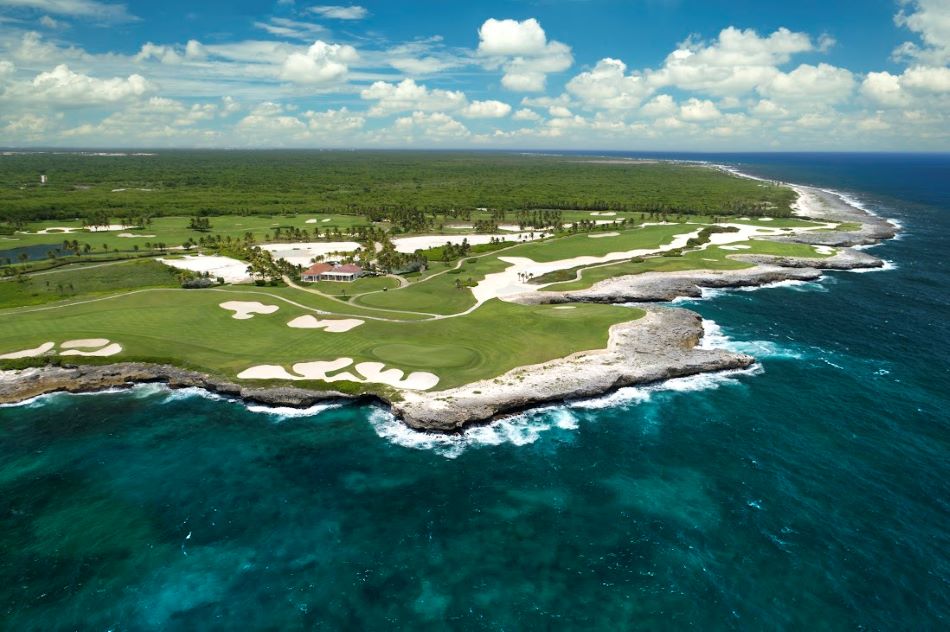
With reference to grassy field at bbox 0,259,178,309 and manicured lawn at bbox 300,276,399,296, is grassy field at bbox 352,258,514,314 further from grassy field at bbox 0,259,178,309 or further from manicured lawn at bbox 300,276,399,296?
grassy field at bbox 0,259,178,309

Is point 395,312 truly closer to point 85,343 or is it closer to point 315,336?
point 315,336

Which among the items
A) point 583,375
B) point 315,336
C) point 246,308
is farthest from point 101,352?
point 583,375

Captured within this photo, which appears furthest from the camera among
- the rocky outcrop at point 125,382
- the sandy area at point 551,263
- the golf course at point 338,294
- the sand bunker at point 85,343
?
the sandy area at point 551,263

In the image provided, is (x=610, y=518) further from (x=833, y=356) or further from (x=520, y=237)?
(x=520, y=237)

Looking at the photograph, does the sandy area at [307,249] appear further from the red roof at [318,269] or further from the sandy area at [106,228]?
the sandy area at [106,228]

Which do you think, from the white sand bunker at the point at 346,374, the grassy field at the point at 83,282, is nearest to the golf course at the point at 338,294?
the white sand bunker at the point at 346,374

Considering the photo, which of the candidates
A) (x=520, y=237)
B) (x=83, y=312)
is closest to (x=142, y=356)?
(x=83, y=312)
